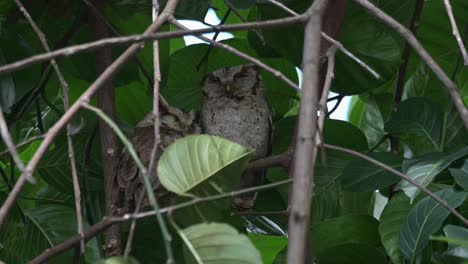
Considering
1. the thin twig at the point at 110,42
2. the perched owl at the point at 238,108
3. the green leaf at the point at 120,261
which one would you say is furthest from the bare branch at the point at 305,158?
the perched owl at the point at 238,108

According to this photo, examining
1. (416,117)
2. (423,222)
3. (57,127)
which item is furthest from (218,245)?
(416,117)

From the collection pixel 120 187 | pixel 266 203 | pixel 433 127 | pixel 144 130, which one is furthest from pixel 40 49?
pixel 433 127

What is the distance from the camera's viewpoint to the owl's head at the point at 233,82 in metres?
2.59

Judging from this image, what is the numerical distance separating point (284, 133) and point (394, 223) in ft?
1.88

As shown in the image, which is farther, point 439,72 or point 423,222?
point 423,222

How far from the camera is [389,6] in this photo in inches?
86.2

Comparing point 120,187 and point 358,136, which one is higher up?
point 358,136

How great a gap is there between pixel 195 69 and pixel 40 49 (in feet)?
1.42

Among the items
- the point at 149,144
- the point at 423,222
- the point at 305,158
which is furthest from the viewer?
the point at 149,144

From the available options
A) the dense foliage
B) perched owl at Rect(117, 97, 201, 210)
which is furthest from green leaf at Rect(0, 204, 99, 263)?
perched owl at Rect(117, 97, 201, 210)

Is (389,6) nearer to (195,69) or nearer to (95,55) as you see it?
(195,69)

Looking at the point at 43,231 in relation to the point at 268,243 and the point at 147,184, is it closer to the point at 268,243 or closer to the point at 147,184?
the point at 268,243

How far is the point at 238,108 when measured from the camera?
2.87 m

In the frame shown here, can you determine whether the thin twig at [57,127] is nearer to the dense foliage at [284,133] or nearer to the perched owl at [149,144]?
the dense foliage at [284,133]
